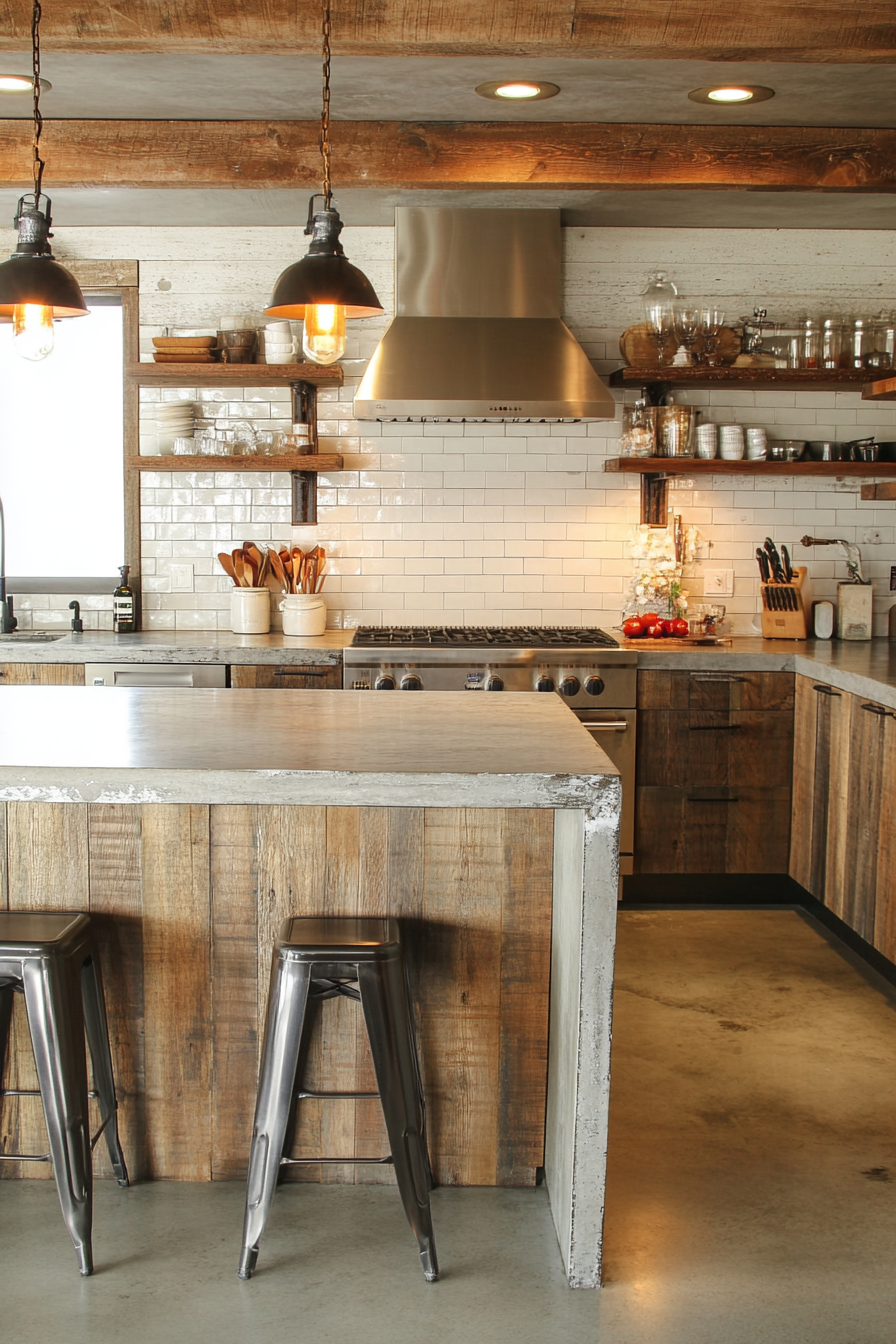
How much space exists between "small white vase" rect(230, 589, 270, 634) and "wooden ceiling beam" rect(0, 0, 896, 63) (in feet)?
7.91

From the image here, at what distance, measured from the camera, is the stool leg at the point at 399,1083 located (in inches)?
89.4

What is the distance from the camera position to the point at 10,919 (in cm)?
244

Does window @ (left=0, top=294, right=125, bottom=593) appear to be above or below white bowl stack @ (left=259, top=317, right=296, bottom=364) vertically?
below

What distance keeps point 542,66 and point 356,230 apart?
1713 millimetres

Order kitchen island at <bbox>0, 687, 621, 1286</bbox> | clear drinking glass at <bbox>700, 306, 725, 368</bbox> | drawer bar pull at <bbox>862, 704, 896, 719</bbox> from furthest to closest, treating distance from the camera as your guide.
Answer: clear drinking glass at <bbox>700, 306, 725, 368</bbox> < drawer bar pull at <bbox>862, 704, 896, 719</bbox> < kitchen island at <bbox>0, 687, 621, 1286</bbox>

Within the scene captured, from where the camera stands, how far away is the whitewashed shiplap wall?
5410mm

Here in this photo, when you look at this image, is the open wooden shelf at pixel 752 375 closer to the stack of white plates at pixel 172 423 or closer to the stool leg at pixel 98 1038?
the stack of white plates at pixel 172 423

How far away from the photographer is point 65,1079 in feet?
7.50

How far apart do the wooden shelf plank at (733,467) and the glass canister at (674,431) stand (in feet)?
0.19

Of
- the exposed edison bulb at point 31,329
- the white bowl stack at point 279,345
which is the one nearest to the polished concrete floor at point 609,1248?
the exposed edison bulb at point 31,329

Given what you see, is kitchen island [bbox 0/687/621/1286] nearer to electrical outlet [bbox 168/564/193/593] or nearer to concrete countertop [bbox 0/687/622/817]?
concrete countertop [bbox 0/687/622/817]

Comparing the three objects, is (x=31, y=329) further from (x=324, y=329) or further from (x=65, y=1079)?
(x=65, y=1079)

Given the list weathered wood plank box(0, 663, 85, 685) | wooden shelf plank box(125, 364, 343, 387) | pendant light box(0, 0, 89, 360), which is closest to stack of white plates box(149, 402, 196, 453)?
wooden shelf plank box(125, 364, 343, 387)

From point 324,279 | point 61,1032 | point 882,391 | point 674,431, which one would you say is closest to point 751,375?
point 674,431
